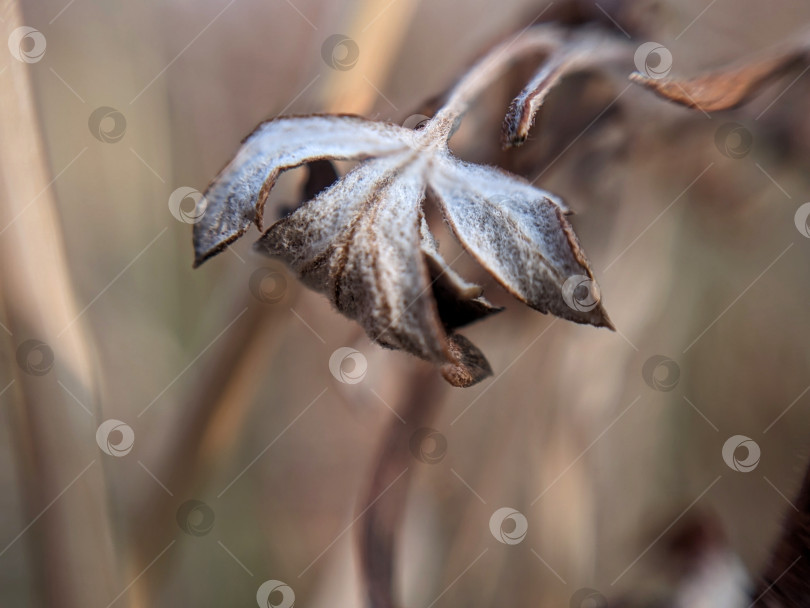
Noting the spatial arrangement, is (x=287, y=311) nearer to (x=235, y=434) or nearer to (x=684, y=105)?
(x=235, y=434)

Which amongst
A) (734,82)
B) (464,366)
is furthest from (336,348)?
(734,82)

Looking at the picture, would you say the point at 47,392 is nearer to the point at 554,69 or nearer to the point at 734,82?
the point at 554,69

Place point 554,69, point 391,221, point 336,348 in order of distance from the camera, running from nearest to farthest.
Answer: point 391,221 < point 554,69 < point 336,348

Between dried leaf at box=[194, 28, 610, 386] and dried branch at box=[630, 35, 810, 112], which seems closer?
dried leaf at box=[194, 28, 610, 386]

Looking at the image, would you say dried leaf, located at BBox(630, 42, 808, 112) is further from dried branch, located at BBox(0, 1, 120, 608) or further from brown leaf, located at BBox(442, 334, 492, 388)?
dried branch, located at BBox(0, 1, 120, 608)

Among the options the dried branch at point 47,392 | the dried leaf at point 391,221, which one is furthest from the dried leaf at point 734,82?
the dried branch at point 47,392

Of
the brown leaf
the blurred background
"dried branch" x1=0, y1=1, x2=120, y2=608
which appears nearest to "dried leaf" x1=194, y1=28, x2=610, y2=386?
the brown leaf
